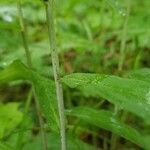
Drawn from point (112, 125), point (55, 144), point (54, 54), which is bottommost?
point (55, 144)

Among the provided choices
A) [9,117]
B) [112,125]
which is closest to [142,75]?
[112,125]

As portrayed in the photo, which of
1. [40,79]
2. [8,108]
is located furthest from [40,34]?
[40,79]

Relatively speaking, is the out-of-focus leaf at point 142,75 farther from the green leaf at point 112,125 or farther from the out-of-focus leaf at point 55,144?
the out-of-focus leaf at point 55,144

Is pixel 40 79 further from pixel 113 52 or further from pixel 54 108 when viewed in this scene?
pixel 113 52

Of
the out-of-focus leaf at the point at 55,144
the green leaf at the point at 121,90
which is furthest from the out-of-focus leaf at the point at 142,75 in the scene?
the out-of-focus leaf at the point at 55,144

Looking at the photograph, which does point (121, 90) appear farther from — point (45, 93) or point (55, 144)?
point (55, 144)

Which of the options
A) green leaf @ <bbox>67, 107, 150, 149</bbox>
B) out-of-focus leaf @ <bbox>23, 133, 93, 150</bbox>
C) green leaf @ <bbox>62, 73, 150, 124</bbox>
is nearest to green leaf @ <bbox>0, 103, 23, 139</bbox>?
out-of-focus leaf @ <bbox>23, 133, 93, 150</bbox>

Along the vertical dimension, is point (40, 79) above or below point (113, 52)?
above

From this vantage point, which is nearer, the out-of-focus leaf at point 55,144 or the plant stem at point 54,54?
the plant stem at point 54,54
